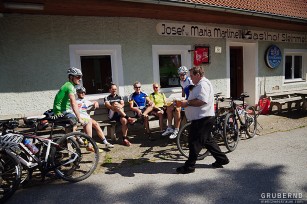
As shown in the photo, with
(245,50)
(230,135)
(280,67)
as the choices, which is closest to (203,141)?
(230,135)

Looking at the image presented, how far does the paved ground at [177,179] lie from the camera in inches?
118

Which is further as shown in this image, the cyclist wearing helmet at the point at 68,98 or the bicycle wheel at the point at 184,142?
the bicycle wheel at the point at 184,142

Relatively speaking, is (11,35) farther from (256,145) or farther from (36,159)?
(256,145)

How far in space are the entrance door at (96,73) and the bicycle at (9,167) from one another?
2.92m

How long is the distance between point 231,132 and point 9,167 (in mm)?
3650

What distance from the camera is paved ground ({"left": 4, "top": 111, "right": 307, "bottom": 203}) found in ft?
9.82

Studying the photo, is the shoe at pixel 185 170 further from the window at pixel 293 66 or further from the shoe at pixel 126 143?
the window at pixel 293 66

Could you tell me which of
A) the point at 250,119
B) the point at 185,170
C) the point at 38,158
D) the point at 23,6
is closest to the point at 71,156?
the point at 38,158

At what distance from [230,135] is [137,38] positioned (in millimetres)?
3286

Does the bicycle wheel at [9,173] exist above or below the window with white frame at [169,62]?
below

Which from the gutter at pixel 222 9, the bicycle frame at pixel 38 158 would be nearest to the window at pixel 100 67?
the gutter at pixel 222 9

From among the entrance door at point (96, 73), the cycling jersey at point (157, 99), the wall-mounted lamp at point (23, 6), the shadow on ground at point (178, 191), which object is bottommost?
the shadow on ground at point (178, 191)

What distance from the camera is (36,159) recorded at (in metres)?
3.30

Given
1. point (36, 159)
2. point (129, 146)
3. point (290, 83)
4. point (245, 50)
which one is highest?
point (245, 50)
